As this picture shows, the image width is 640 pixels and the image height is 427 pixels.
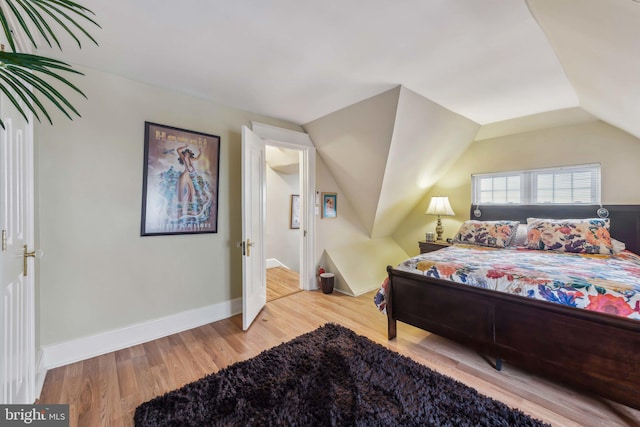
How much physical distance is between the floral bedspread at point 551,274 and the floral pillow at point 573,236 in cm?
12

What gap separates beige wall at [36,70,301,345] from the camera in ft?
7.13

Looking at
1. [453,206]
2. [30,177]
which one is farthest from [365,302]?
[30,177]

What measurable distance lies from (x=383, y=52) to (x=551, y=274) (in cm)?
209

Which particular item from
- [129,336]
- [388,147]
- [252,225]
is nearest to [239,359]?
[129,336]

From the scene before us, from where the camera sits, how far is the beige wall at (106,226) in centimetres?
217

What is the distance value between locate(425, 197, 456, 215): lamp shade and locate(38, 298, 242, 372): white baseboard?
10.4ft

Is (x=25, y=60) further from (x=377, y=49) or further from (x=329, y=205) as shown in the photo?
(x=329, y=205)

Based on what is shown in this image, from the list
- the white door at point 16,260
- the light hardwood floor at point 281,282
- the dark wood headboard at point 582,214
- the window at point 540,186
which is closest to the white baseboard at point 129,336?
the white door at point 16,260

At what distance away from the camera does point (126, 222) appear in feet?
8.15

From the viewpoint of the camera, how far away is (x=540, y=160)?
12.0ft

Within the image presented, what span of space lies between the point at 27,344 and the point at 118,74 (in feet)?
7.00

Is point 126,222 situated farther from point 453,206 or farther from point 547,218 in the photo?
point 547,218

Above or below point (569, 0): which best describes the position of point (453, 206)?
below

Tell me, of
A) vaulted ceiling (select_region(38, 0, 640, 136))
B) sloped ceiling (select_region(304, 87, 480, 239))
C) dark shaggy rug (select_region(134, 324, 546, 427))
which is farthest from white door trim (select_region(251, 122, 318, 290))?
dark shaggy rug (select_region(134, 324, 546, 427))
